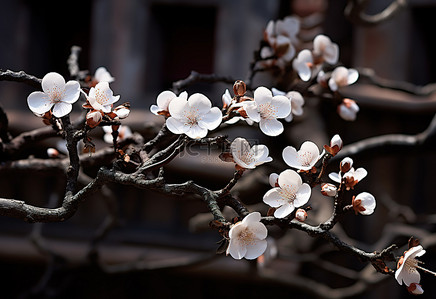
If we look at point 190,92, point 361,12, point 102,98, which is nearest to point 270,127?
point 102,98

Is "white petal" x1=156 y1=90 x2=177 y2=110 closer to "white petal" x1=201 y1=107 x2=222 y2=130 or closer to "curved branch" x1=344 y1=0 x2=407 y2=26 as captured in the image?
"white petal" x1=201 y1=107 x2=222 y2=130

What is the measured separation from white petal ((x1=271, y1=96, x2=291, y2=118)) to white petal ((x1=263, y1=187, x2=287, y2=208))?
4.8 inches

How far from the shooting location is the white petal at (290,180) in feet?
2.67

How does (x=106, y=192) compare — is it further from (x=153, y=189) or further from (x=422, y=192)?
(x=422, y=192)

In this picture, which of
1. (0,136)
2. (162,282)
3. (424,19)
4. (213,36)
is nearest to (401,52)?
(424,19)

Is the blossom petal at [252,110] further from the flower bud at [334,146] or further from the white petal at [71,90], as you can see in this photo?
the white petal at [71,90]

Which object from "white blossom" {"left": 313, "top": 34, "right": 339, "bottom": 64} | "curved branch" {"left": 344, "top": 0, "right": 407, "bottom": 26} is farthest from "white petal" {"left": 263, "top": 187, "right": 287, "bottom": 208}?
"curved branch" {"left": 344, "top": 0, "right": 407, "bottom": 26}

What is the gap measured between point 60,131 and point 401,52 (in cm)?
254

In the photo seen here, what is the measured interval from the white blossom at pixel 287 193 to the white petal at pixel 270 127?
0.23 feet

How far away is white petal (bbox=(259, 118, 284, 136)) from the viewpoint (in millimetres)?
854

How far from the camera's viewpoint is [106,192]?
1.63 metres

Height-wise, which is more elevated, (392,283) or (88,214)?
(88,214)

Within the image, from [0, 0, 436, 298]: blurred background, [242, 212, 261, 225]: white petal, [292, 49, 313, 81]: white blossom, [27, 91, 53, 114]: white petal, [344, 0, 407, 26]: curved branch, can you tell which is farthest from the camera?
[0, 0, 436, 298]: blurred background

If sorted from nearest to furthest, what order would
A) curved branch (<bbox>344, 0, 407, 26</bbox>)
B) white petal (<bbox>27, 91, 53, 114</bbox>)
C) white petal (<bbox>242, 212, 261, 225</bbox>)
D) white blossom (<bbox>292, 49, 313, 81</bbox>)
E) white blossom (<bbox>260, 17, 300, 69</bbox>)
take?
white petal (<bbox>242, 212, 261, 225</bbox>)
white petal (<bbox>27, 91, 53, 114</bbox>)
white blossom (<bbox>292, 49, 313, 81</bbox>)
white blossom (<bbox>260, 17, 300, 69</bbox>)
curved branch (<bbox>344, 0, 407, 26</bbox>)
